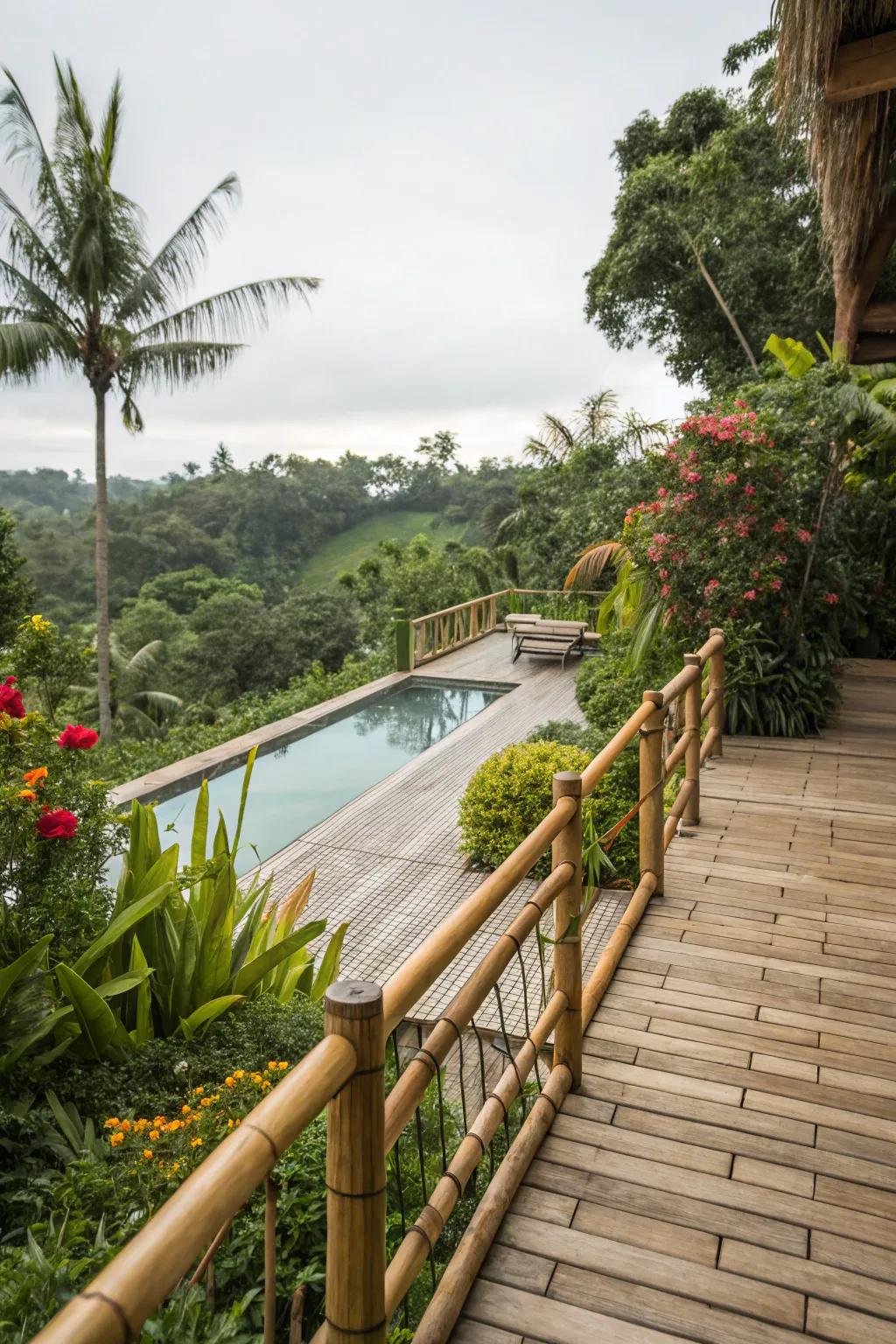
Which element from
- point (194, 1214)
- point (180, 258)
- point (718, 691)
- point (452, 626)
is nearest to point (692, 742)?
point (718, 691)

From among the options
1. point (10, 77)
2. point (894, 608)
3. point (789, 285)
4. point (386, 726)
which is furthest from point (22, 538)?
point (894, 608)

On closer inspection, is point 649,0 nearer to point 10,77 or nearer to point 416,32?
point 416,32

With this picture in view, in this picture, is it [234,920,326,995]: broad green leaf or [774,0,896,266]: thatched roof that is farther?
[234,920,326,995]: broad green leaf

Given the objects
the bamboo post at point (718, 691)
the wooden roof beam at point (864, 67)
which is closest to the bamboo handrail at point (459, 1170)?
the bamboo post at point (718, 691)

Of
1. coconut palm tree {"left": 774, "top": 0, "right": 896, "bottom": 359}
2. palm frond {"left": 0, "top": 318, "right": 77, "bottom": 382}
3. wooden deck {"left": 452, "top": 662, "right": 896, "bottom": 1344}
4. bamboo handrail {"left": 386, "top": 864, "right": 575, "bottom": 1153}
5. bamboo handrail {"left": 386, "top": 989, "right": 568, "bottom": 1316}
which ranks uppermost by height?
palm frond {"left": 0, "top": 318, "right": 77, "bottom": 382}

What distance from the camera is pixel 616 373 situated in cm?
2686

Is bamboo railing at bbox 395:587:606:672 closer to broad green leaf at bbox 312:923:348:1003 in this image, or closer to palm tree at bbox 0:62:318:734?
palm tree at bbox 0:62:318:734

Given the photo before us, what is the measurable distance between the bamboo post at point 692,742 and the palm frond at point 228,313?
40.9 ft

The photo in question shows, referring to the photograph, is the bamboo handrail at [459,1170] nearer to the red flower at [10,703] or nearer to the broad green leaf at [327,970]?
the broad green leaf at [327,970]

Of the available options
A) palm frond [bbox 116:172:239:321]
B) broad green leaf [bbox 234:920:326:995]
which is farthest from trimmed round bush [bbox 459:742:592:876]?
palm frond [bbox 116:172:239:321]

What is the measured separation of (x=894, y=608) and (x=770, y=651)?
292 centimetres

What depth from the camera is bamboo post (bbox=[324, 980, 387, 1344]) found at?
3.92ft

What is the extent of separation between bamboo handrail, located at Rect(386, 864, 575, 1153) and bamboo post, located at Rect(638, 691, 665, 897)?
41.9 inches

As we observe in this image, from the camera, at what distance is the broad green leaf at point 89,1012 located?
8.43 ft
